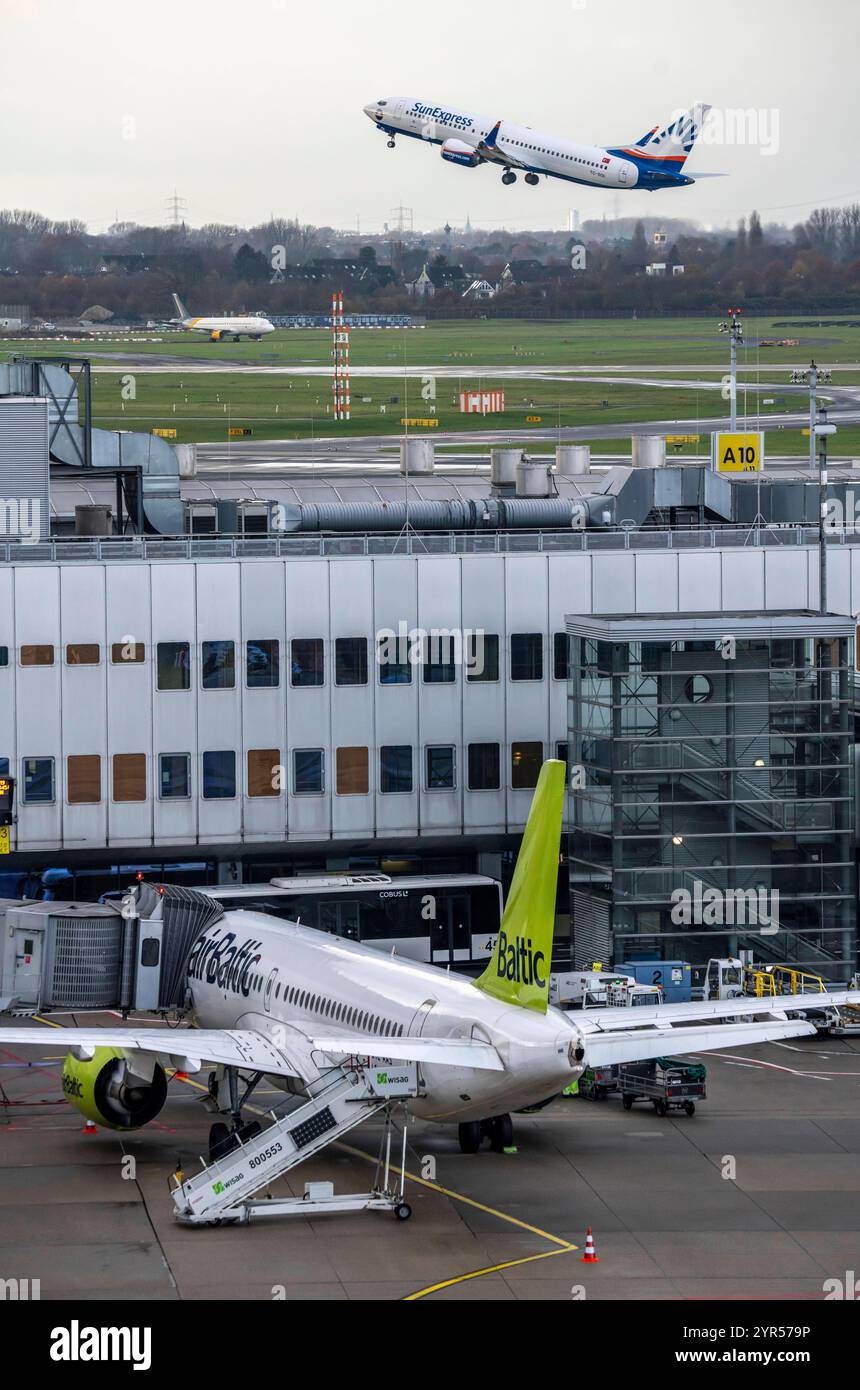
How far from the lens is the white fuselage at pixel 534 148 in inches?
6068

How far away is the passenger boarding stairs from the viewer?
140 feet

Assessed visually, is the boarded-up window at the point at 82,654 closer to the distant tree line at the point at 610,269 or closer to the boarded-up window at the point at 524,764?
the boarded-up window at the point at 524,764

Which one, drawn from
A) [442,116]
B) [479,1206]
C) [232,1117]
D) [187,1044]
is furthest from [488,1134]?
[442,116]

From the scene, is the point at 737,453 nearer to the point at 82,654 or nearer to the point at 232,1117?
the point at 82,654

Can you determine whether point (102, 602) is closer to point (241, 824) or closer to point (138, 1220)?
point (241, 824)

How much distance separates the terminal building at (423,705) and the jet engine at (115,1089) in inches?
676

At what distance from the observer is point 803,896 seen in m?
64.6

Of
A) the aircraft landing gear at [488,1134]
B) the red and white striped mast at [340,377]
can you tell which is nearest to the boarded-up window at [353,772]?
the aircraft landing gear at [488,1134]

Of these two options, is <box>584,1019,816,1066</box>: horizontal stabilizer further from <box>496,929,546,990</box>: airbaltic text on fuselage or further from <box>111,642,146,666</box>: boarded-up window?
<box>111,642,146,666</box>: boarded-up window

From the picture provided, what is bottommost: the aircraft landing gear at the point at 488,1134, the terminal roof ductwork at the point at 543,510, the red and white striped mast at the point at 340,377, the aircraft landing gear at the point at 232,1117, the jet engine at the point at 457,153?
the aircraft landing gear at the point at 488,1134

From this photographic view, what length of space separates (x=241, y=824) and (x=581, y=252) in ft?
432

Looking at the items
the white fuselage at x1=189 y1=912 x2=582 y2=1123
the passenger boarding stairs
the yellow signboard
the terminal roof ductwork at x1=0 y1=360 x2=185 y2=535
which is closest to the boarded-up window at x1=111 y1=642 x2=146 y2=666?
the white fuselage at x1=189 y1=912 x2=582 y2=1123

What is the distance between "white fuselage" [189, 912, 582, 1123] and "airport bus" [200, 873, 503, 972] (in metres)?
8.82

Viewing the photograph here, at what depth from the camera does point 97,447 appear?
8312cm
